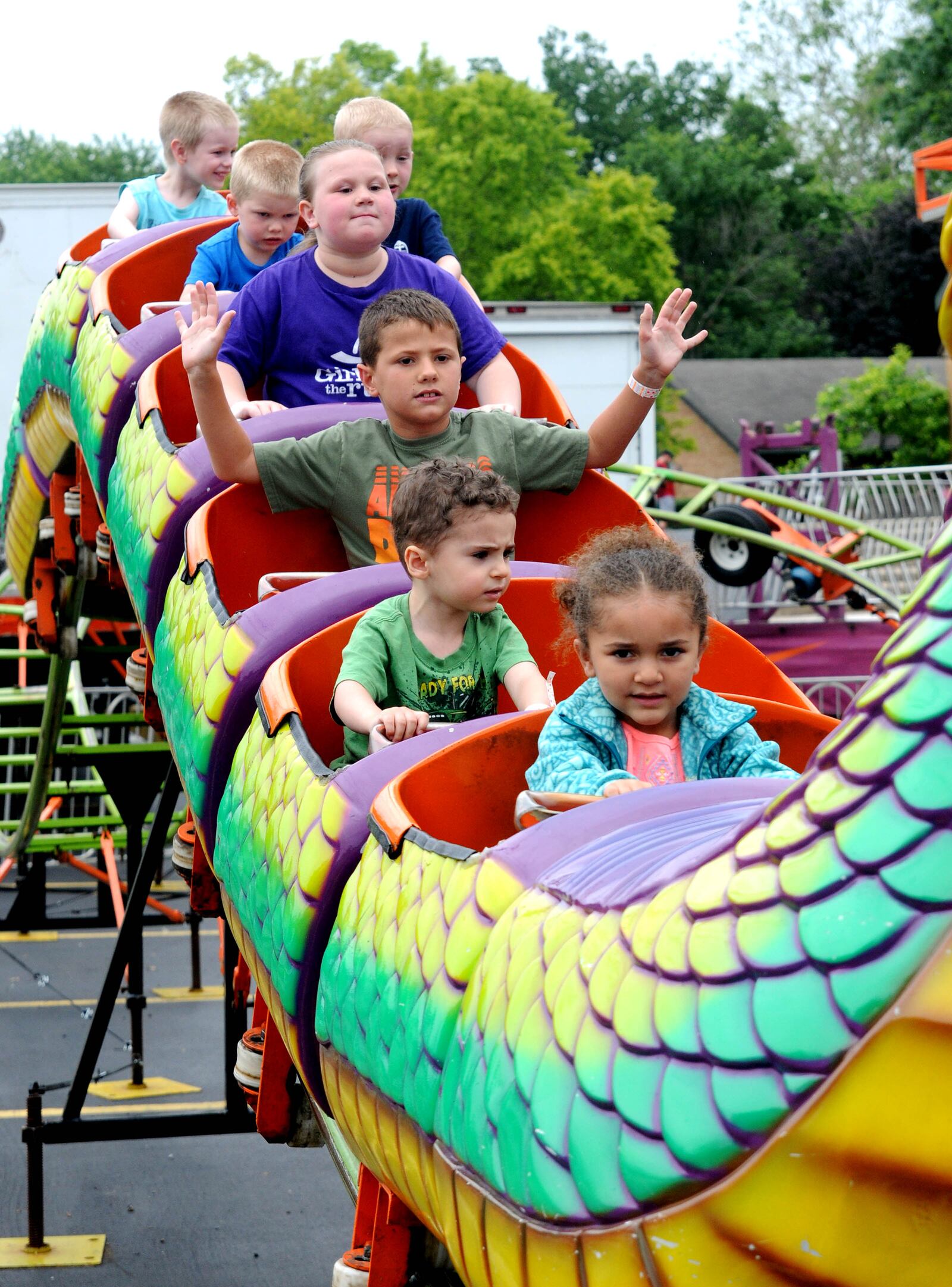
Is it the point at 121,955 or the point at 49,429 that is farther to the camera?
the point at 49,429

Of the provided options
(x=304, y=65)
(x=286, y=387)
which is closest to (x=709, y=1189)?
(x=286, y=387)

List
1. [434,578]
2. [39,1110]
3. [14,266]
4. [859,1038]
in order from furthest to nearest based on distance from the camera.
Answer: [14,266], [39,1110], [434,578], [859,1038]

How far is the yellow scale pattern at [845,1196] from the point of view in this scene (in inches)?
34.0

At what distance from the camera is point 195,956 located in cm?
696

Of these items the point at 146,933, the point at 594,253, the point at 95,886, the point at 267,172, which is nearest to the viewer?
the point at 267,172

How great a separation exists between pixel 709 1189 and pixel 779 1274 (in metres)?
0.07

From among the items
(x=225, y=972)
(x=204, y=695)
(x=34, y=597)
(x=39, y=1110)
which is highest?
(x=204, y=695)

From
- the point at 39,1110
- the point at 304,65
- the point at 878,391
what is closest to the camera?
the point at 39,1110

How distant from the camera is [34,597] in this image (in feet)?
20.6

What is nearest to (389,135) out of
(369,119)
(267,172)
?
(369,119)

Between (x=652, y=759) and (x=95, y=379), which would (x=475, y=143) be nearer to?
(x=95, y=379)

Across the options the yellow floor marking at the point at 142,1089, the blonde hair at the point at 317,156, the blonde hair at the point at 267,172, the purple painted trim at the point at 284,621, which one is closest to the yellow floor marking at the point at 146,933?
the yellow floor marking at the point at 142,1089

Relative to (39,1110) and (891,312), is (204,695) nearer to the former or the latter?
(39,1110)

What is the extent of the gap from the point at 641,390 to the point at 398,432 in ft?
1.58
